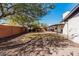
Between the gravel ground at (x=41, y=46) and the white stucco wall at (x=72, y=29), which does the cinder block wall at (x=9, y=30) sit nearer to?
the gravel ground at (x=41, y=46)

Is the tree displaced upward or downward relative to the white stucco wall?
upward

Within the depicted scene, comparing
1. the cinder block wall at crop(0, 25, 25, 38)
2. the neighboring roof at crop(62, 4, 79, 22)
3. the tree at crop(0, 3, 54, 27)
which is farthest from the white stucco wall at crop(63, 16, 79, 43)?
the cinder block wall at crop(0, 25, 25, 38)

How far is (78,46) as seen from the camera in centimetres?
231

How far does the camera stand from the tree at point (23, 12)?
7.77ft

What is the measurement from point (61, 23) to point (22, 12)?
0.47 m

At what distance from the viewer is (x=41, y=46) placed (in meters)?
2.35

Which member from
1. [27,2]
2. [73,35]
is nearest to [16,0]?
[27,2]

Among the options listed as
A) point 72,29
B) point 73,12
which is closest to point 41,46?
point 72,29

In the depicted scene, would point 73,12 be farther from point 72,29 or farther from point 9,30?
point 9,30

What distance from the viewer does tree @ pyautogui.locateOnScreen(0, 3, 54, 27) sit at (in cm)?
237

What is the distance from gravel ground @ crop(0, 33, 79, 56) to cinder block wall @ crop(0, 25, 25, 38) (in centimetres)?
8

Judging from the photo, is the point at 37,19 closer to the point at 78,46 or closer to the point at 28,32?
the point at 28,32

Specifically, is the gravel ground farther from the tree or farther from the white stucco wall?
the tree

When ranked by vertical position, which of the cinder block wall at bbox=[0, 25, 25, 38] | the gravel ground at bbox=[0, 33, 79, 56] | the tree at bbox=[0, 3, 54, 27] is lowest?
the gravel ground at bbox=[0, 33, 79, 56]
